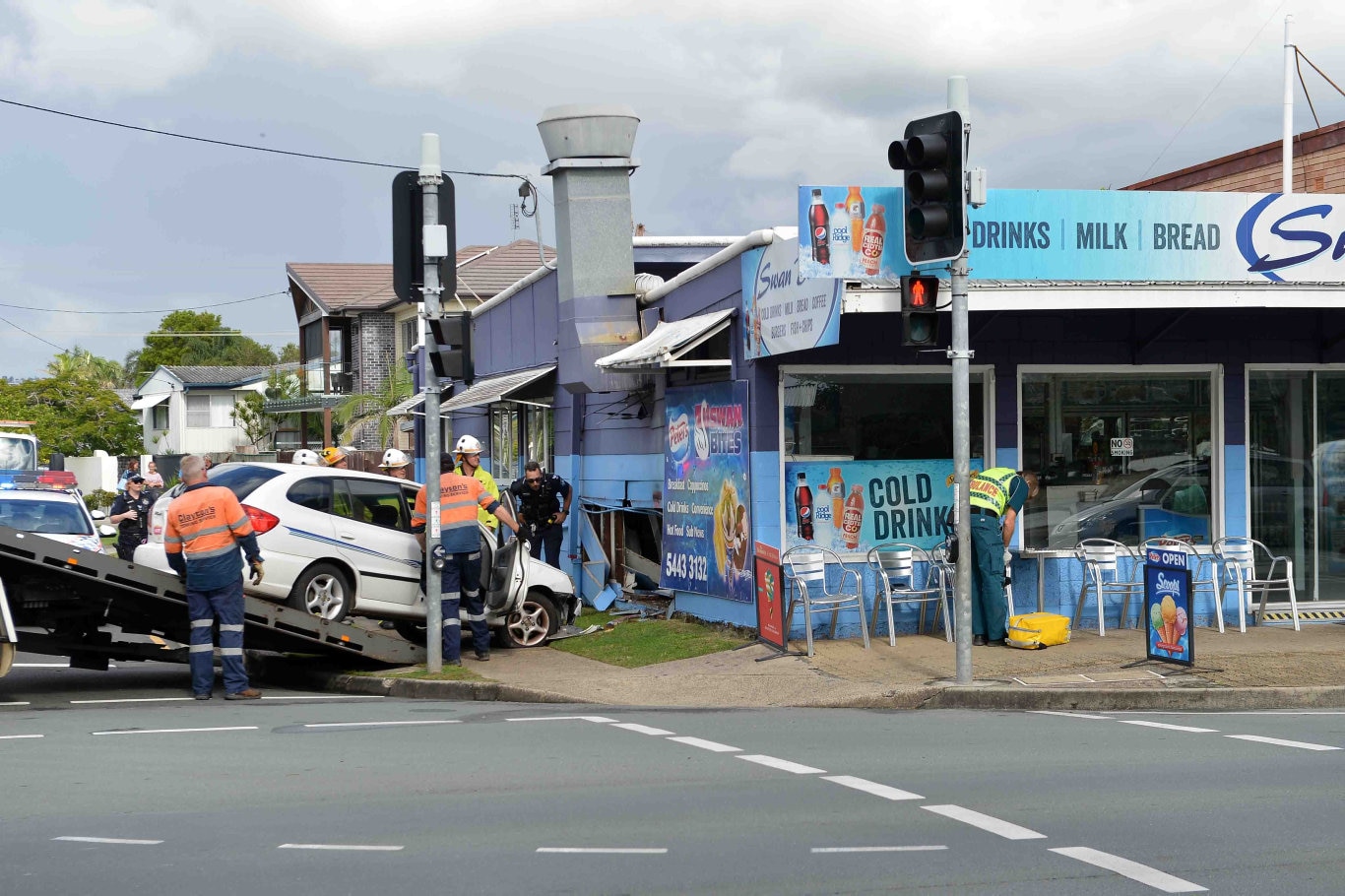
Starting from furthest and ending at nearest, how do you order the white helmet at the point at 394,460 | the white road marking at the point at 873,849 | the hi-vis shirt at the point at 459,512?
Result: the white helmet at the point at 394,460
the hi-vis shirt at the point at 459,512
the white road marking at the point at 873,849

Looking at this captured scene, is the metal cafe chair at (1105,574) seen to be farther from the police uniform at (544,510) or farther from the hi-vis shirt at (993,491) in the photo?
the police uniform at (544,510)

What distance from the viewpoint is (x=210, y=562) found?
11391 mm

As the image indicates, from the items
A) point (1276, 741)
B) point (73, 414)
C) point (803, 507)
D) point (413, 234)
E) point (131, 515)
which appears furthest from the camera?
point (73, 414)

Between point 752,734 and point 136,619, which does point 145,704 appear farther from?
point 752,734

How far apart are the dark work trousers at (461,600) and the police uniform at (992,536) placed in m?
Answer: 4.57

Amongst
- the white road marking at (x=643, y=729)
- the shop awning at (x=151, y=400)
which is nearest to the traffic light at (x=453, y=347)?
the white road marking at (x=643, y=729)

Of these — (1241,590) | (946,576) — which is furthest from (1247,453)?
(946,576)

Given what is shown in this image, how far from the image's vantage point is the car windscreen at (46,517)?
18.1 metres

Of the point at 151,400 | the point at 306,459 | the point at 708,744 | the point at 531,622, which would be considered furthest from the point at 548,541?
the point at 151,400

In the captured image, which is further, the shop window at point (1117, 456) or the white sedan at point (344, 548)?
the shop window at point (1117, 456)

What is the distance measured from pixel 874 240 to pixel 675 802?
600 cm

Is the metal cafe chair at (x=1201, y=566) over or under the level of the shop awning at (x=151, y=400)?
under

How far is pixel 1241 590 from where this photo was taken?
14.0 metres

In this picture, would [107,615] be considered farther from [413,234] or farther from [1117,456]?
[1117,456]
